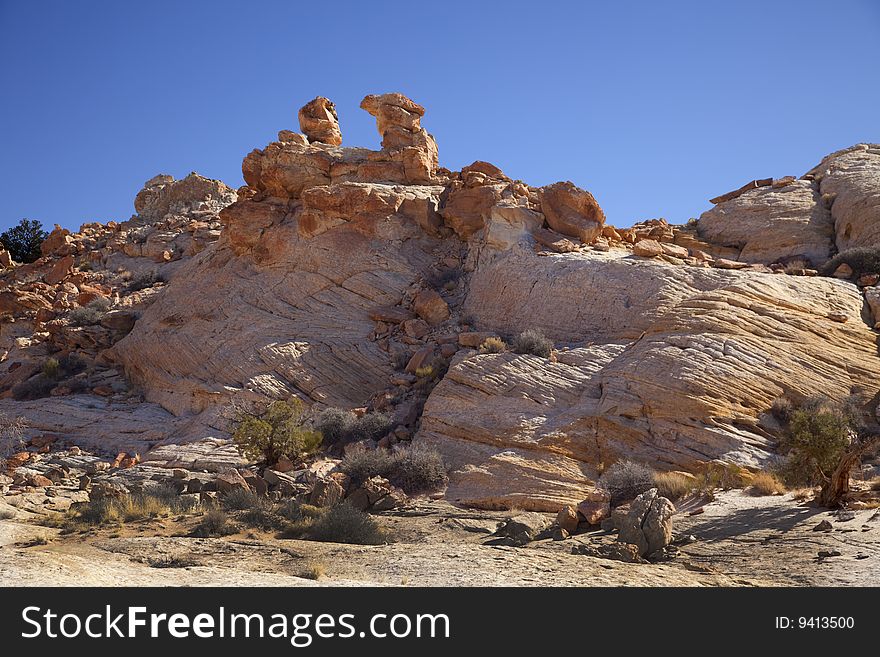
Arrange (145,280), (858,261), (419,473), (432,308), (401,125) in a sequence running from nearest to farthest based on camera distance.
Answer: (419,473) → (858,261) → (432,308) → (401,125) → (145,280)

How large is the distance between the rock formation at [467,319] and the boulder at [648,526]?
3314 mm

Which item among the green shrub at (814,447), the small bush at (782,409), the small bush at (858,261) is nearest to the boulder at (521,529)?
the green shrub at (814,447)

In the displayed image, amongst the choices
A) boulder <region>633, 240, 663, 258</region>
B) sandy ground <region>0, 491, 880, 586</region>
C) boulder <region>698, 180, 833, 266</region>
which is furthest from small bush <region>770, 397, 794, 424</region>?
boulder <region>698, 180, 833, 266</region>

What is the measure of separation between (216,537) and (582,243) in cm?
1509

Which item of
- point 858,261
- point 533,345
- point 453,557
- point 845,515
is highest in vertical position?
point 858,261

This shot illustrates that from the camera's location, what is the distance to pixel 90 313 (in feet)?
97.1

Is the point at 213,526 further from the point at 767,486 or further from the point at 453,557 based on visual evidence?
the point at 767,486

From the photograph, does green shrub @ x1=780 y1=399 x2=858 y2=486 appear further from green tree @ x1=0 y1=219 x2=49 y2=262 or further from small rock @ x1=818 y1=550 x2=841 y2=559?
green tree @ x1=0 y1=219 x2=49 y2=262

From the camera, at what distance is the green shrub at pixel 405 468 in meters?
16.8

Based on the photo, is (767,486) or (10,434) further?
(10,434)

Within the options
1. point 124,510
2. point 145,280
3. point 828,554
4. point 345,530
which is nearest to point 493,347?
point 345,530

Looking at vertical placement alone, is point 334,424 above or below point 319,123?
below

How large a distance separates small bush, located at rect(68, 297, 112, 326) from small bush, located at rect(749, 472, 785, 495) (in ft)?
77.5

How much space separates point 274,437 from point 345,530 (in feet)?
19.9
